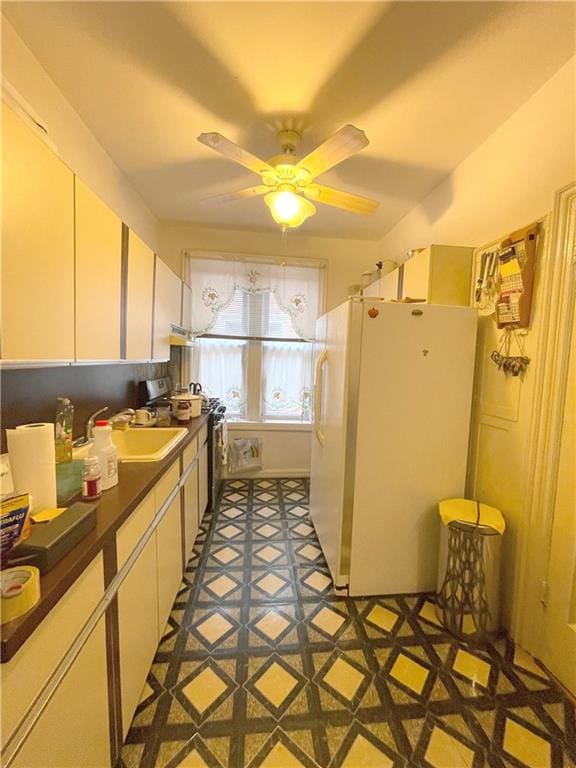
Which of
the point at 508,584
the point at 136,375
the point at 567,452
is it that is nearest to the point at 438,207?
the point at 567,452

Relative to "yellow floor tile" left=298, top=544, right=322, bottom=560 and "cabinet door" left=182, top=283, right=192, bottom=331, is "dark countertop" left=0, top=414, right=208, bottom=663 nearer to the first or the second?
"yellow floor tile" left=298, top=544, right=322, bottom=560

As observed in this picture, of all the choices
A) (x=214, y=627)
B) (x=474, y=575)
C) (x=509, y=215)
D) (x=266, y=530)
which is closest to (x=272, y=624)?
(x=214, y=627)

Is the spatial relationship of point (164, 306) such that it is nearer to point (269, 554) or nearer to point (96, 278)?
point (96, 278)

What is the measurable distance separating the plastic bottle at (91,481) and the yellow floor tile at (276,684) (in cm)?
107

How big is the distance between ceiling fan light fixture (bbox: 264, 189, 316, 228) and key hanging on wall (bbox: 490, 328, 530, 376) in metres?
1.28

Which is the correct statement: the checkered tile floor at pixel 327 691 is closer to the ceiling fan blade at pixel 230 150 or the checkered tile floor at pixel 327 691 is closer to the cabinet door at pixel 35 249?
the cabinet door at pixel 35 249

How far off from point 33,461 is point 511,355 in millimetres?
2096

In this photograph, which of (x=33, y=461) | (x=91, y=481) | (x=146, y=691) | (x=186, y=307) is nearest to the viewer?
(x=33, y=461)

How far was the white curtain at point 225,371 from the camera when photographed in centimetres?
353

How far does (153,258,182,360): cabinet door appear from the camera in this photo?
2236 millimetres

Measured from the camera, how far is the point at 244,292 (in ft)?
11.3

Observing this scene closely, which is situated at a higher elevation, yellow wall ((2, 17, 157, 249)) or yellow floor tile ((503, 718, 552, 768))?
yellow wall ((2, 17, 157, 249))

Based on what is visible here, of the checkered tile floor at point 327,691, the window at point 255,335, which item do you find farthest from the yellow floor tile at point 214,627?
the window at point 255,335

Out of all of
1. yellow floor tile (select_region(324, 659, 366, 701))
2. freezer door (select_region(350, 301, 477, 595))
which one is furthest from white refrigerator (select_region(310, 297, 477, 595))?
yellow floor tile (select_region(324, 659, 366, 701))
